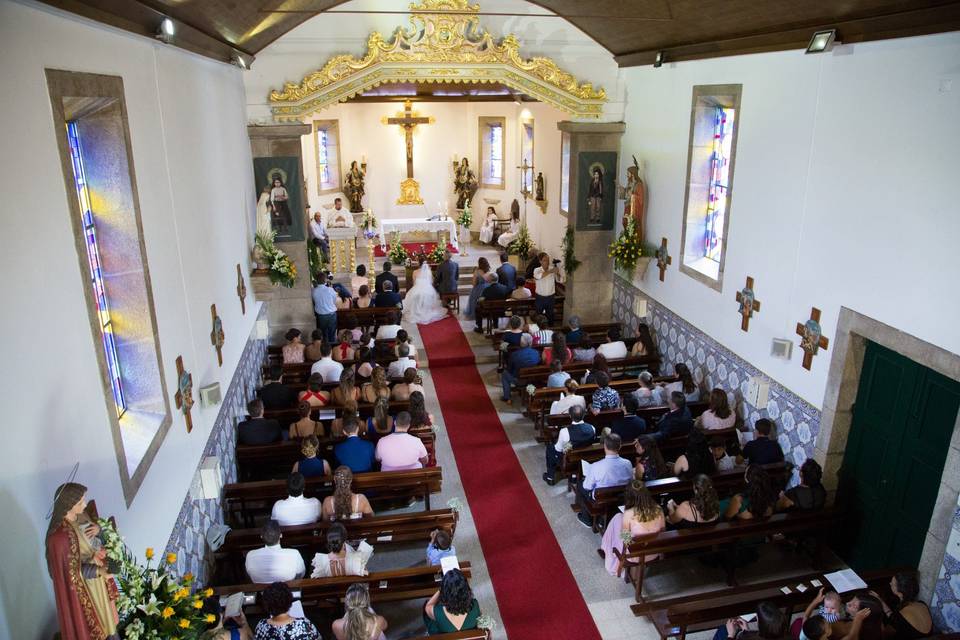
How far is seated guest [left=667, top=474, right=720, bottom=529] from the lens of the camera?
21.8ft

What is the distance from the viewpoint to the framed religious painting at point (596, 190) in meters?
12.3

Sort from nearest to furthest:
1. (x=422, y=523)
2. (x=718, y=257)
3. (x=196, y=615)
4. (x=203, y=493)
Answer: (x=196, y=615) → (x=203, y=493) → (x=422, y=523) → (x=718, y=257)

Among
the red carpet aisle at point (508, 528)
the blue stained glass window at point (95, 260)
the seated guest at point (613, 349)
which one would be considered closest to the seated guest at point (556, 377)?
the red carpet aisle at point (508, 528)

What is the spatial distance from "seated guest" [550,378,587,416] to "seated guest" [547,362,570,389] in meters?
0.40

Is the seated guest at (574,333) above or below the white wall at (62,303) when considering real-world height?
below

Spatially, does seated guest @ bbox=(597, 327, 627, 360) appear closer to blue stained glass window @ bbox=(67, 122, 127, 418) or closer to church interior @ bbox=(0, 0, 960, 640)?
church interior @ bbox=(0, 0, 960, 640)

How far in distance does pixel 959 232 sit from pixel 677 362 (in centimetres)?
539

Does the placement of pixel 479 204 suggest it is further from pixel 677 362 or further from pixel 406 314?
pixel 677 362

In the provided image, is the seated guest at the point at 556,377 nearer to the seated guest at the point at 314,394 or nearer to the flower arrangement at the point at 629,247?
the flower arrangement at the point at 629,247

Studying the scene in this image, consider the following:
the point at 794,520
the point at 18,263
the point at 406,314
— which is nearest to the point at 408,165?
the point at 406,314

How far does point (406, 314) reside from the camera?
14406 millimetres

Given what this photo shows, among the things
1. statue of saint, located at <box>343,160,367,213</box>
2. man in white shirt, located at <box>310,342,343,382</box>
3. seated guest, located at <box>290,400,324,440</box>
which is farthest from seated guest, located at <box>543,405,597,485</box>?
statue of saint, located at <box>343,160,367,213</box>

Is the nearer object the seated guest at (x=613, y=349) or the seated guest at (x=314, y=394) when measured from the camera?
the seated guest at (x=314, y=394)

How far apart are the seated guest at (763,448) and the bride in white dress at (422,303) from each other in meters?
7.72
